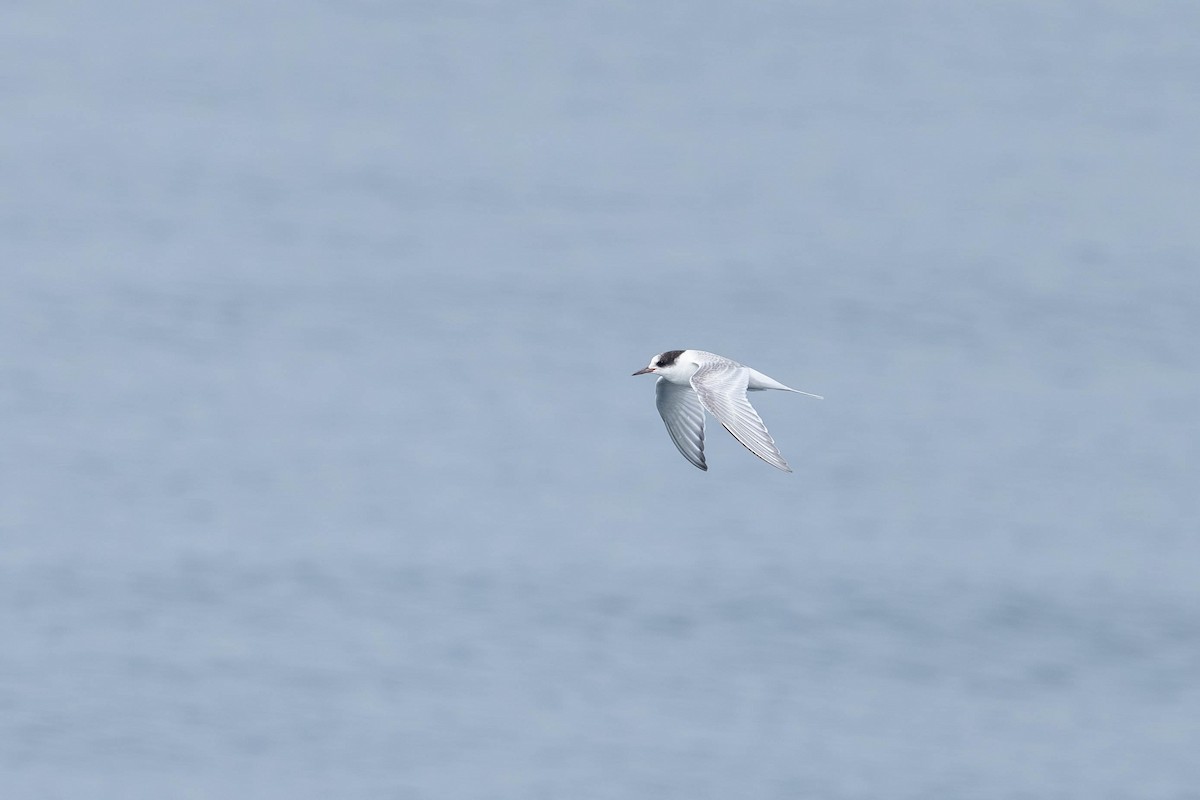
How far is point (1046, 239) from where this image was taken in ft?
148

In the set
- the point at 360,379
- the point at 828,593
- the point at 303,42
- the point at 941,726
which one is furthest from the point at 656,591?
the point at 303,42

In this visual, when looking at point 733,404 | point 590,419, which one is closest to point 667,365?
point 733,404

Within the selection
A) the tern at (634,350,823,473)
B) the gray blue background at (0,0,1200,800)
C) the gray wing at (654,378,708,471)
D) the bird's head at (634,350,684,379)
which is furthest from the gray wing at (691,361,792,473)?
the gray blue background at (0,0,1200,800)

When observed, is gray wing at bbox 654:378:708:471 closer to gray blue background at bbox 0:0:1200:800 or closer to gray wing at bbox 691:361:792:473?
gray wing at bbox 691:361:792:473

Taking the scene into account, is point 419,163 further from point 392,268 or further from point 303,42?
point 303,42

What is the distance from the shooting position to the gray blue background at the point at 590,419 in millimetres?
28141

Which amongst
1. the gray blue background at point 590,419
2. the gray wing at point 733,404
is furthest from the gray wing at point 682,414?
the gray blue background at point 590,419

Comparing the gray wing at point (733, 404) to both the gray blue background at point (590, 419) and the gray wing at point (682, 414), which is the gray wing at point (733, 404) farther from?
the gray blue background at point (590, 419)

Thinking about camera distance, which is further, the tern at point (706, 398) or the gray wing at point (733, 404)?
the tern at point (706, 398)

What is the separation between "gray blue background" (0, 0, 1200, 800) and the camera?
92.3 feet

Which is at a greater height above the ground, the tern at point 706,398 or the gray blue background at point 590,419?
the gray blue background at point 590,419

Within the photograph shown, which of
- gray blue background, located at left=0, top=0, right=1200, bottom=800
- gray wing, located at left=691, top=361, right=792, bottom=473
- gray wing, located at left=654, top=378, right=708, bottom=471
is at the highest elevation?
gray blue background, located at left=0, top=0, right=1200, bottom=800

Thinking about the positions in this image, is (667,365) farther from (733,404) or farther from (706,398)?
(733,404)

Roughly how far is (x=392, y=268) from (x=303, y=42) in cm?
1753
